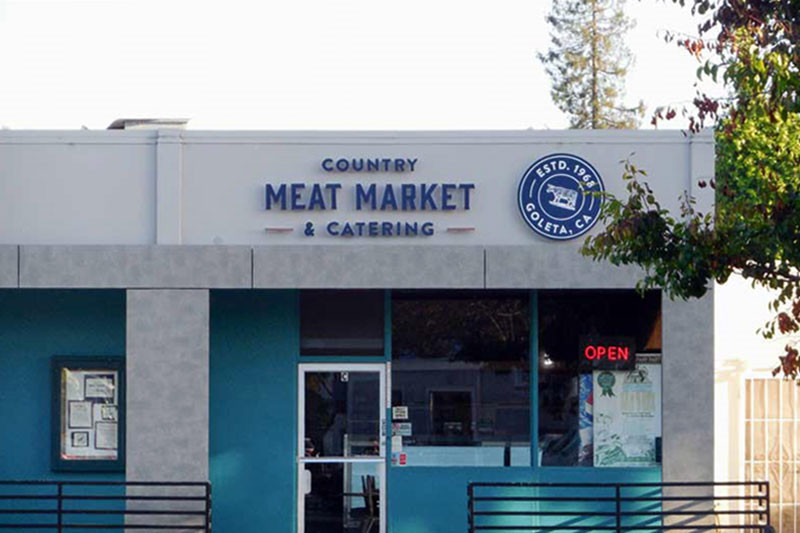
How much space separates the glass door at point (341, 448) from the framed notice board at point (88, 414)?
82.6 inches

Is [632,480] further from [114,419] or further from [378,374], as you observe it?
[114,419]

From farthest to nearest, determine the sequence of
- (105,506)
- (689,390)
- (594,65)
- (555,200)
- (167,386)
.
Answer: (594,65) → (105,506) → (555,200) → (689,390) → (167,386)

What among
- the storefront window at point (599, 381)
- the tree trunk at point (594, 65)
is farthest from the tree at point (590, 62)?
the storefront window at point (599, 381)

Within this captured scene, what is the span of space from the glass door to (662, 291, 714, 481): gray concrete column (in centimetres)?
323

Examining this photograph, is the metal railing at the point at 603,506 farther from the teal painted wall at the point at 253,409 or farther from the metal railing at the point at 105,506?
the metal railing at the point at 105,506

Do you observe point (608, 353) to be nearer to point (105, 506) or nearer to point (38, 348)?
point (105, 506)

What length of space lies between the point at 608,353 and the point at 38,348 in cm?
658

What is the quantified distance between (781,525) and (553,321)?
15.4 feet

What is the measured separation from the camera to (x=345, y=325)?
16.3 metres

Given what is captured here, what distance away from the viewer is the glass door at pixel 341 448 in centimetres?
1614

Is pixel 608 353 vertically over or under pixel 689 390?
over

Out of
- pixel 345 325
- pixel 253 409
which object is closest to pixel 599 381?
pixel 345 325

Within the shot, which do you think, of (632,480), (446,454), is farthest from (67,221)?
(632,480)

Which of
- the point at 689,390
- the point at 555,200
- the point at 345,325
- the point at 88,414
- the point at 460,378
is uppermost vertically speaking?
the point at 555,200
